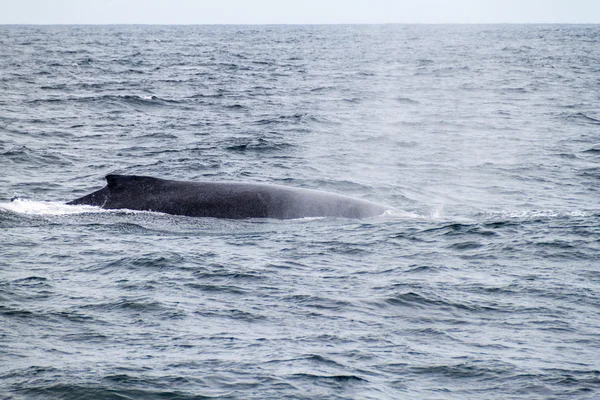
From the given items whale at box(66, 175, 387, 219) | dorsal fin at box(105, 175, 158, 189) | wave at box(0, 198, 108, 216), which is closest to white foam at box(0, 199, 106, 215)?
wave at box(0, 198, 108, 216)

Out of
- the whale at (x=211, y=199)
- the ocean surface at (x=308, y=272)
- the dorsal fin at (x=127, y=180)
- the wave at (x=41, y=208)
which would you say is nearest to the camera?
the ocean surface at (x=308, y=272)

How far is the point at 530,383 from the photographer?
8609mm

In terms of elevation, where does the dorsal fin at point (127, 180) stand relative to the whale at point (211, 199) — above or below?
above

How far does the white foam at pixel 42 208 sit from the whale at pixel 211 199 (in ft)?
0.60

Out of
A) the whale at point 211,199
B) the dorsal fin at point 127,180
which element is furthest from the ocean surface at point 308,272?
the dorsal fin at point 127,180

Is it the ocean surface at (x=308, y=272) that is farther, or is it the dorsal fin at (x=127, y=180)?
the dorsal fin at (x=127, y=180)

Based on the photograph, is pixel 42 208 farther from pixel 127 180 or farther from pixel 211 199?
pixel 211 199

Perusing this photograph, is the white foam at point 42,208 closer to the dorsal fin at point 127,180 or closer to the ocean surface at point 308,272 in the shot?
the ocean surface at point 308,272

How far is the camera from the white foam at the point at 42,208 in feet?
50.7

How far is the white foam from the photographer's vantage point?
50.7 feet

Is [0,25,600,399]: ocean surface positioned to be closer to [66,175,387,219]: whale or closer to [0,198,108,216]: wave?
[0,198,108,216]: wave

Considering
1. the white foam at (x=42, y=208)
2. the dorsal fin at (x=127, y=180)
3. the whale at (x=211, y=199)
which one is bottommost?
the white foam at (x=42, y=208)

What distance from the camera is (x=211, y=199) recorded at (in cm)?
1508

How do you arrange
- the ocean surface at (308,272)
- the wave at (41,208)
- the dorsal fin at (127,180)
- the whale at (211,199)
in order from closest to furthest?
the ocean surface at (308,272), the whale at (211,199), the dorsal fin at (127,180), the wave at (41,208)
